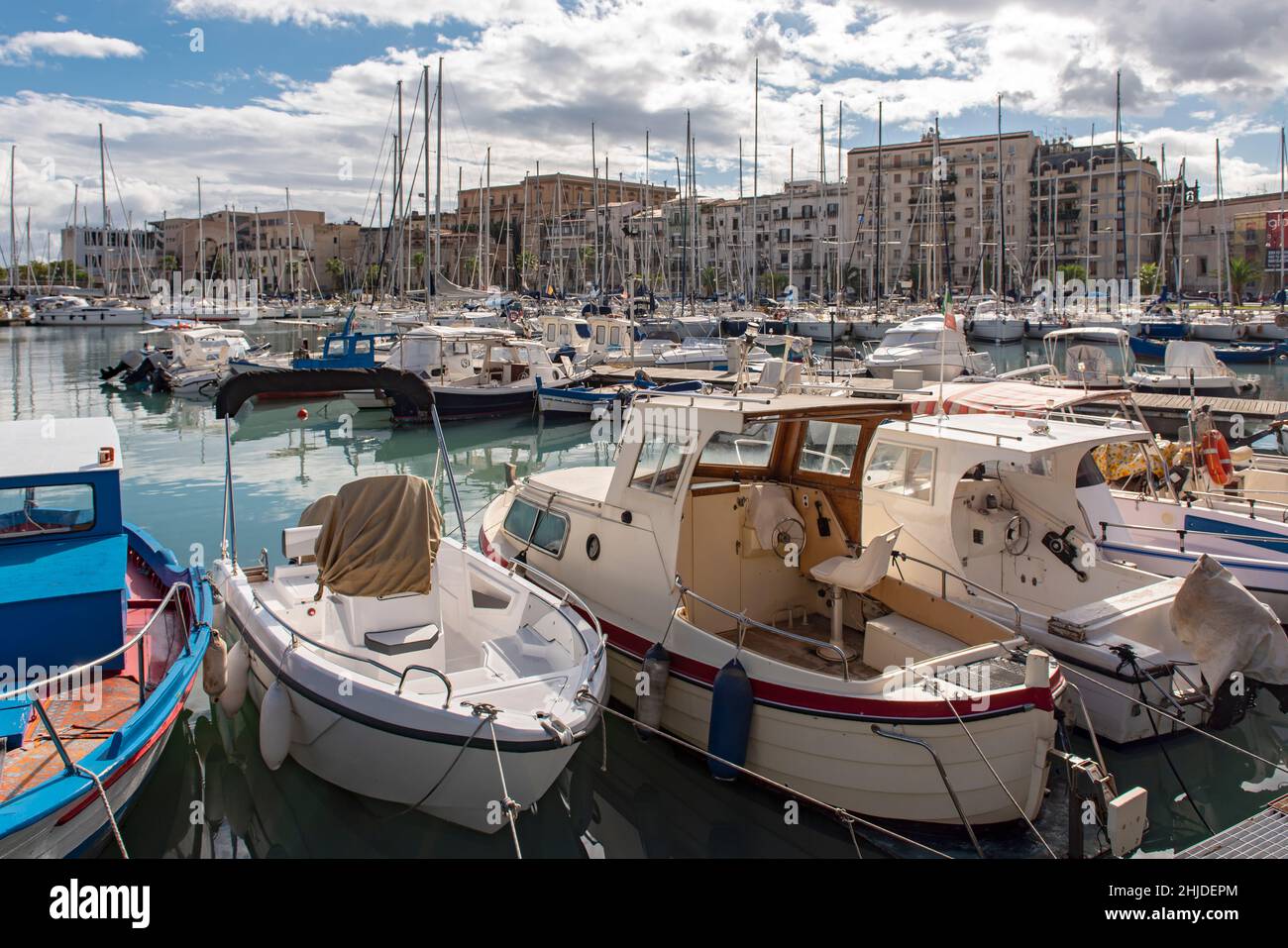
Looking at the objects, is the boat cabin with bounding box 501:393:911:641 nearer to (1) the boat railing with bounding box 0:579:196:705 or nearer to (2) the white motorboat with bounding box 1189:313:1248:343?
(1) the boat railing with bounding box 0:579:196:705

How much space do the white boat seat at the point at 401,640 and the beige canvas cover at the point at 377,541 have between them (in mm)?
438

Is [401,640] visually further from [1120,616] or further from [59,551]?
[1120,616]

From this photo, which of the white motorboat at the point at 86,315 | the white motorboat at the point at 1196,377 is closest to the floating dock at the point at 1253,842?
the white motorboat at the point at 1196,377

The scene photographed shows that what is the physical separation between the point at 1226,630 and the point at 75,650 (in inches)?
387

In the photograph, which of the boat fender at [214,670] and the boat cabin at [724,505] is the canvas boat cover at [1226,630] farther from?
the boat fender at [214,670]

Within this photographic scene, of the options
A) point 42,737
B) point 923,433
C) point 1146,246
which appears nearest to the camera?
point 42,737

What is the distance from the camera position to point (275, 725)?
794 centimetres

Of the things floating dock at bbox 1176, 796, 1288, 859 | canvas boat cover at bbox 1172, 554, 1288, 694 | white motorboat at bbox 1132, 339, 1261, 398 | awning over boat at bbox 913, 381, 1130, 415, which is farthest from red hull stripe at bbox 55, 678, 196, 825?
white motorboat at bbox 1132, 339, 1261, 398

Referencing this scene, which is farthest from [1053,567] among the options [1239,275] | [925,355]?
[1239,275]

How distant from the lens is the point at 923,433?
406 inches

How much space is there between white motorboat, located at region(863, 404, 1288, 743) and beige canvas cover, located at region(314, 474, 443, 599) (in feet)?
14.0

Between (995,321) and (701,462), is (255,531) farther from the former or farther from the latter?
(995,321)

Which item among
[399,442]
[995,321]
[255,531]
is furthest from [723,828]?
[995,321]

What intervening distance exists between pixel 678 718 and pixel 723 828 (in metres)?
1.11
